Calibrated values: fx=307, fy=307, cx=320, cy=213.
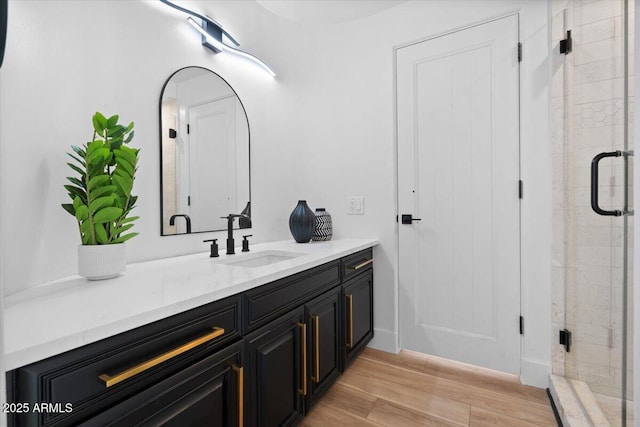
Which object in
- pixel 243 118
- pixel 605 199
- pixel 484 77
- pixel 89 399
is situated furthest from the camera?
pixel 243 118

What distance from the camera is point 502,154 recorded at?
187 centimetres

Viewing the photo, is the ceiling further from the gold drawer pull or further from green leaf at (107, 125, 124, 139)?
the gold drawer pull

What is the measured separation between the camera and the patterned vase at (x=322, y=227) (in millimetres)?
2236

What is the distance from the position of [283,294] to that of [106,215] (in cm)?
71

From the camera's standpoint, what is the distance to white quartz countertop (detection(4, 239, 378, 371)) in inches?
24.4

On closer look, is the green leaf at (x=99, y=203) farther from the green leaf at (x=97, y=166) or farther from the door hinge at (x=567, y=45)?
the door hinge at (x=567, y=45)

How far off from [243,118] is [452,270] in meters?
1.75

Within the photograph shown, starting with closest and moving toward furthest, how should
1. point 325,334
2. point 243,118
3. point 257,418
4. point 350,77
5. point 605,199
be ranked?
point 257,418 < point 605,199 < point 325,334 < point 243,118 < point 350,77

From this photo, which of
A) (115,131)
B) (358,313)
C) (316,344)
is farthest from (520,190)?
(115,131)

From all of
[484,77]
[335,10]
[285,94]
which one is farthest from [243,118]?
[484,77]

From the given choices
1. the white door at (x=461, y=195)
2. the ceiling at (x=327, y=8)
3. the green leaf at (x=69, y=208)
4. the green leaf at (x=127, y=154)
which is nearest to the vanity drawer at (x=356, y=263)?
the white door at (x=461, y=195)

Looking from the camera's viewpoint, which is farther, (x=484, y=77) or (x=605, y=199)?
(x=484, y=77)

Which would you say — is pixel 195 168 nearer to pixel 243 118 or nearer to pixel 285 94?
pixel 243 118

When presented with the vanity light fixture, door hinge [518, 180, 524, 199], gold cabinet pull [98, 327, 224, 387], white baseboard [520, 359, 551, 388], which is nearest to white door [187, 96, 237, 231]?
the vanity light fixture
